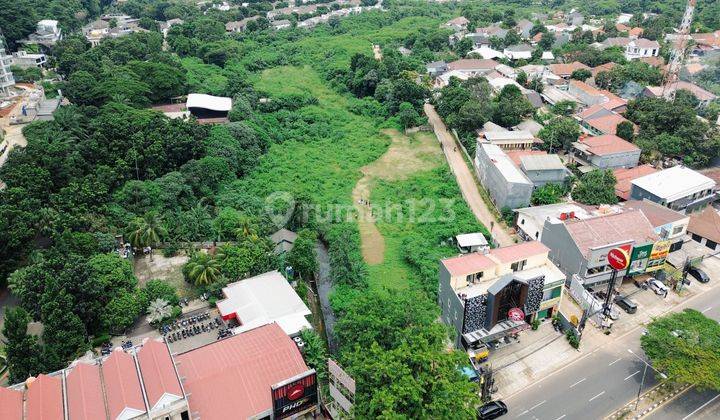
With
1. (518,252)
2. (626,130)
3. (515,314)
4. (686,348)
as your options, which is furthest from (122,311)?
(626,130)

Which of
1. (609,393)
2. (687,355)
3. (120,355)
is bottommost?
(609,393)

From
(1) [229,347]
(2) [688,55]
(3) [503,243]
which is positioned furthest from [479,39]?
(1) [229,347]

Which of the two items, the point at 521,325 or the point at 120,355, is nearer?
the point at 120,355

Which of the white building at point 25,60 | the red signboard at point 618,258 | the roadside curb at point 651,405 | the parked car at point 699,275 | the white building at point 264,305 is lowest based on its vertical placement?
the roadside curb at point 651,405

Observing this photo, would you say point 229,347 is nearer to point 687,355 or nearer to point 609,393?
point 609,393

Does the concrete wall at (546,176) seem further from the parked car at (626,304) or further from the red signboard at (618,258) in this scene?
the red signboard at (618,258)

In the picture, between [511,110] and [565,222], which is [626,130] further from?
[565,222]

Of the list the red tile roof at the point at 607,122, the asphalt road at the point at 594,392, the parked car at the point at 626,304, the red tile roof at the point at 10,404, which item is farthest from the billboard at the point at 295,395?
the red tile roof at the point at 607,122
